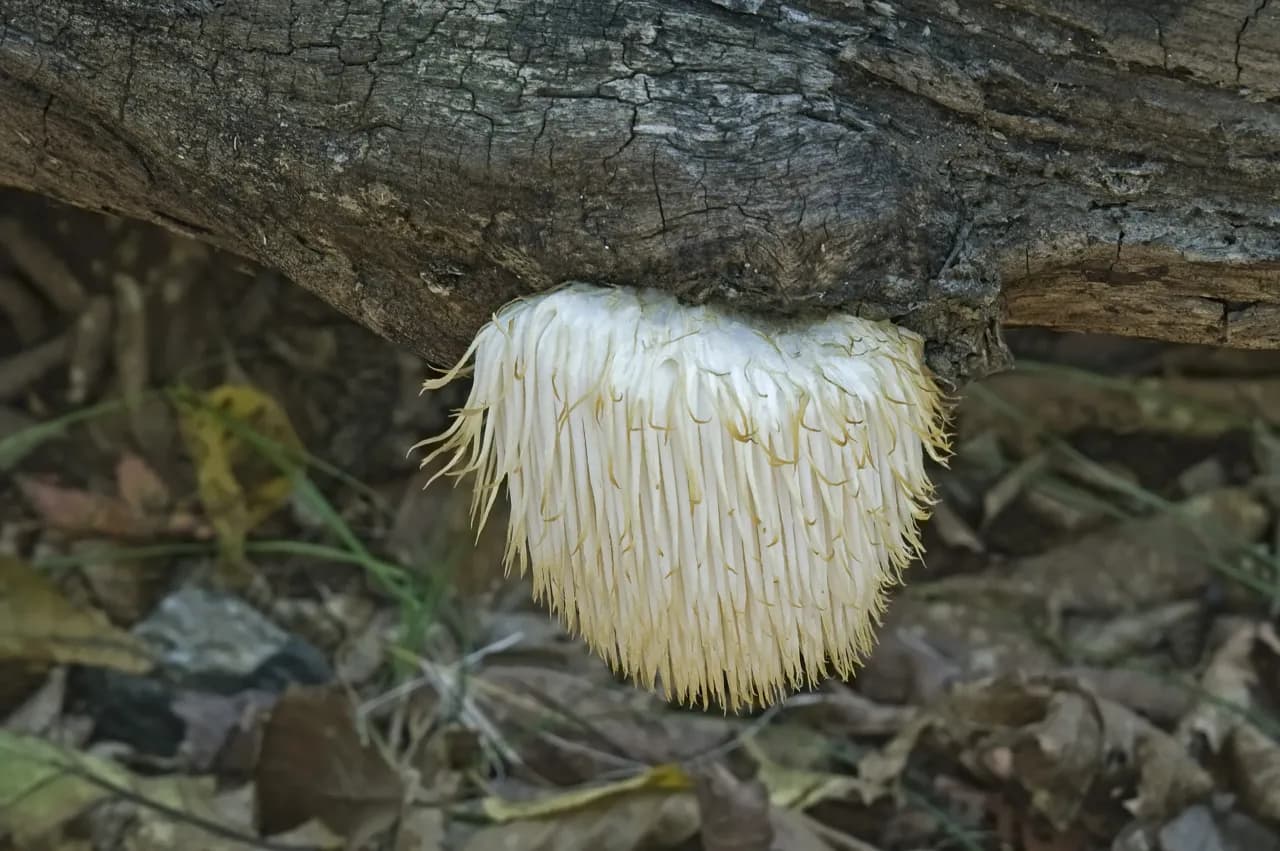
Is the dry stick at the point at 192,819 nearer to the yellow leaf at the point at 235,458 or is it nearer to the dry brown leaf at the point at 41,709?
the dry brown leaf at the point at 41,709

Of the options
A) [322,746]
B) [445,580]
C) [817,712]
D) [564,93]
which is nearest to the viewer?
[564,93]

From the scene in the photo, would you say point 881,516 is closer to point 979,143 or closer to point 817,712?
point 979,143

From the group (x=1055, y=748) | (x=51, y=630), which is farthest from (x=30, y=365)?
(x=1055, y=748)

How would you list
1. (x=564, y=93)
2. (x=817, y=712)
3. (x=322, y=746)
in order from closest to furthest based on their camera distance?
(x=564, y=93)
(x=322, y=746)
(x=817, y=712)

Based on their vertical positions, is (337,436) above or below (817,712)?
above

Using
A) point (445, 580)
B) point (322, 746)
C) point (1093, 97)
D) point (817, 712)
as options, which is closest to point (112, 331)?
point (445, 580)

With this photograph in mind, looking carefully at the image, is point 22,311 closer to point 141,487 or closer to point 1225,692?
point 141,487

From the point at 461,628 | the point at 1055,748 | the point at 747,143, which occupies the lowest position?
the point at 461,628
